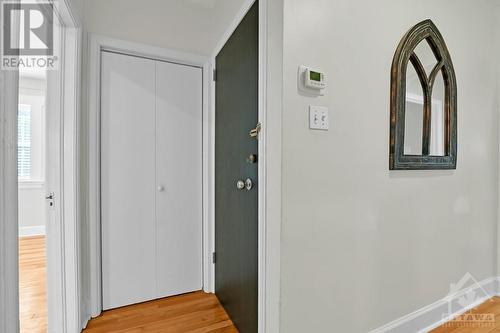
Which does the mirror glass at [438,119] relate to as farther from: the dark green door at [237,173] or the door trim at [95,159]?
the door trim at [95,159]

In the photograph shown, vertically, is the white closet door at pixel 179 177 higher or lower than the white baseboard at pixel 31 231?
higher

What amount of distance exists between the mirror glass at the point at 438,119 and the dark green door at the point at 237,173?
126 centimetres

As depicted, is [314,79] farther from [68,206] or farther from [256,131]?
[68,206]

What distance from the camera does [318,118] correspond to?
48.3 inches

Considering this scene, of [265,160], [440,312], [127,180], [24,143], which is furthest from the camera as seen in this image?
[24,143]

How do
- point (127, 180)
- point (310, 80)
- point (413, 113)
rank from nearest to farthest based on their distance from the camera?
point (310, 80) → point (413, 113) → point (127, 180)

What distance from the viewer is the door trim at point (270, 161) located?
118 centimetres

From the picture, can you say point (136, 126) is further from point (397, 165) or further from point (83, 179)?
point (397, 165)

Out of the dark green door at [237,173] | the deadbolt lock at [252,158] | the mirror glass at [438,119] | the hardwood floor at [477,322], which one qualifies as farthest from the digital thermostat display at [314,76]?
the hardwood floor at [477,322]

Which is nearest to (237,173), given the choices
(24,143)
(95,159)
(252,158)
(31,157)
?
(252,158)

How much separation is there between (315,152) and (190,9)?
5.76ft

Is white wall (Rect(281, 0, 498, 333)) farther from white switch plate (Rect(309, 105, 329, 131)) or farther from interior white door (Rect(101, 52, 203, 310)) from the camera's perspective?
interior white door (Rect(101, 52, 203, 310))

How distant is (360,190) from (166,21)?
195cm

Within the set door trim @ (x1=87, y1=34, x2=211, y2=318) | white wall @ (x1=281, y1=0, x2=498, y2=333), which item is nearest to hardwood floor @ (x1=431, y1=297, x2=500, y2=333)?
white wall @ (x1=281, y1=0, x2=498, y2=333)
